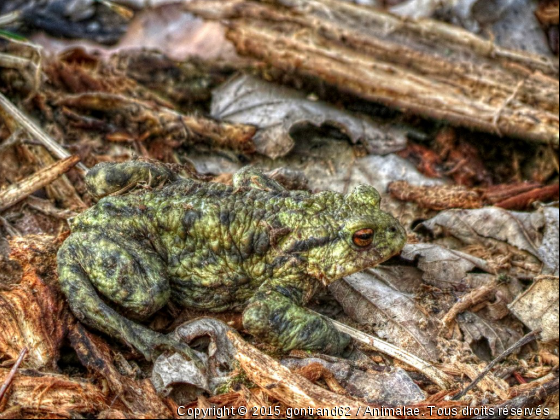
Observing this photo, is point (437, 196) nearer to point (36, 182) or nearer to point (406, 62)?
point (406, 62)

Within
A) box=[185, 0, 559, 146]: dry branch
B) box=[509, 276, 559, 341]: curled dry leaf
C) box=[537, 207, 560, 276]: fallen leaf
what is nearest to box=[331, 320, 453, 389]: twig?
box=[509, 276, 559, 341]: curled dry leaf

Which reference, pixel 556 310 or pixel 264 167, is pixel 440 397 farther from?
pixel 264 167

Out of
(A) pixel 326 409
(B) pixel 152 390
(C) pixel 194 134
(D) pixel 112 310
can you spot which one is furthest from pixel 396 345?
(C) pixel 194 134

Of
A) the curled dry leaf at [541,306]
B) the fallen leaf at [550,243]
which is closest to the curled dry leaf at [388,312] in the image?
the curled dry leaf at [541,306]

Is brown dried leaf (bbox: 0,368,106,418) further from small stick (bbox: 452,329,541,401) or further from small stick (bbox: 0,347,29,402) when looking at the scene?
small stick (bbox: 452,329,541,401)

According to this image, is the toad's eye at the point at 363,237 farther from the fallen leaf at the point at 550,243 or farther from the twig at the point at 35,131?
the twig at the point at 35,131

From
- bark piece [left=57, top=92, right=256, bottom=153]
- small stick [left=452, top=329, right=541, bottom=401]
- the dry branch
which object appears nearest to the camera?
small stick [left=452, top=329, right=541, bottom=401]

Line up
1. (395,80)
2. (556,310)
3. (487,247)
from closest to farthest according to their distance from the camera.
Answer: (556,310)
(487,247)
(395,80)
